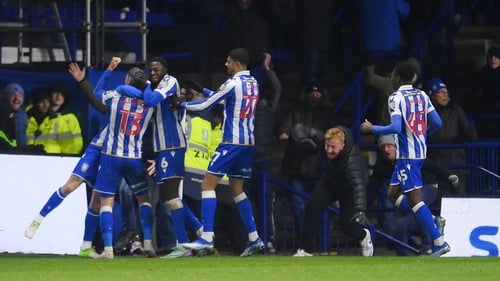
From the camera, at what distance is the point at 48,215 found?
2233 cm

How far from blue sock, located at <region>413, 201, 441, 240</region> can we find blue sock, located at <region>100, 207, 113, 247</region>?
3391 millimetres

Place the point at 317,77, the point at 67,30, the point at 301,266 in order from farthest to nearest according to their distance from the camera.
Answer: the point at 317,77, the point at 67,30, the point at 301,266

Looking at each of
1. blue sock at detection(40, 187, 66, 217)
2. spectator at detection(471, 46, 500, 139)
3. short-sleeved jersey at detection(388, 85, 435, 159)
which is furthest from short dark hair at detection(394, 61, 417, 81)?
blue sock at detection(40, 187, 66, 217)

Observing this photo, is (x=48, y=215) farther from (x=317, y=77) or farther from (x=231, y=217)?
(x=317, y=77)

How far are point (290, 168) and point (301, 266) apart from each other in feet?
15.1

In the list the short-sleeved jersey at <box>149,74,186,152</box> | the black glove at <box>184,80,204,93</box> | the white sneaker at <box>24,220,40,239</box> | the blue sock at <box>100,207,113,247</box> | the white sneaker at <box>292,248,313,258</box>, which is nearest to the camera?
the blue sock at <box>100,207,113,247</box>

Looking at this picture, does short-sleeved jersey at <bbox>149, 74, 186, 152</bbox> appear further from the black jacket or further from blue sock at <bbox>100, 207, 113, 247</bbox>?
the black jacket

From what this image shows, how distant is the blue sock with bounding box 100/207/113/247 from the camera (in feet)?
68.1

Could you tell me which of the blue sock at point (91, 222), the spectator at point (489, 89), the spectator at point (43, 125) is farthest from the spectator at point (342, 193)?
the spectator at point (43, 125)

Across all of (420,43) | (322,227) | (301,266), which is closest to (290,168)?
(322,227)

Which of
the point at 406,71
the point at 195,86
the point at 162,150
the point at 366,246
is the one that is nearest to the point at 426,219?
the point at 366,246

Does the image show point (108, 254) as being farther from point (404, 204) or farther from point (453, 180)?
point (453, 180)

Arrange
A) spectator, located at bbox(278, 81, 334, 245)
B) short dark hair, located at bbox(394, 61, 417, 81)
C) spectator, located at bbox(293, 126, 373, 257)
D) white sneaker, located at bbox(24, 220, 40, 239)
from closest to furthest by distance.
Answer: short dark hair, located at bbox(394, 61, 417, 81) < spectator, located at bbox(293, 126, 373, 257) < white sneaker, located at bbox(24, 220, 40, 239) < spectator, located at bbox(278, 81, 334, 245)

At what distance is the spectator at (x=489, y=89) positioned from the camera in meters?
24.1
